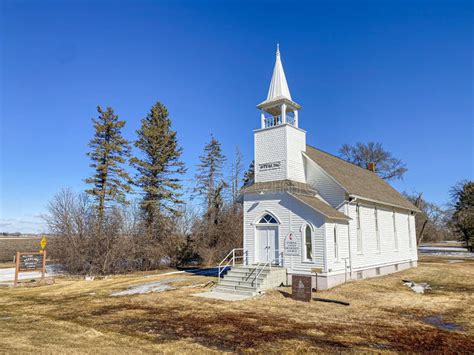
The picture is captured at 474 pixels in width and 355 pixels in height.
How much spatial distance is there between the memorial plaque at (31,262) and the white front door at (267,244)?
13593 millimetres

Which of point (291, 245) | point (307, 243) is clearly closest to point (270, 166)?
point (291, 245)

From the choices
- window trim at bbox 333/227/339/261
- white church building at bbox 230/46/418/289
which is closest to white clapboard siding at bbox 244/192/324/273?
white church building at bbox 230/46/418/289

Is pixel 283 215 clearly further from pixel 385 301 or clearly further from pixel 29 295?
pixel 29 295

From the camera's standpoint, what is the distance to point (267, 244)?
18125mm

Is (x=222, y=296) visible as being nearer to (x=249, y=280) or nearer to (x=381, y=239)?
(x=249, y=280)

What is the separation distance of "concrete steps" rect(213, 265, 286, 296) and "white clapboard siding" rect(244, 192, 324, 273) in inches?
37.5

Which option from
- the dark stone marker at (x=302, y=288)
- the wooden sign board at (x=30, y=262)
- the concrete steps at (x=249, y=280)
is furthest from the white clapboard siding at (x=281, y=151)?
the wooden sign board at (x=30, y=262)

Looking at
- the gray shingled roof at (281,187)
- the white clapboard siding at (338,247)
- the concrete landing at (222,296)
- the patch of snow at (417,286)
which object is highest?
the gray shingled roof at (281,187)

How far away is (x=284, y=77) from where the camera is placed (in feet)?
67.8

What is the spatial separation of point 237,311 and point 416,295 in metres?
8.96

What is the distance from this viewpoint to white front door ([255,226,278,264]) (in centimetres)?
1780

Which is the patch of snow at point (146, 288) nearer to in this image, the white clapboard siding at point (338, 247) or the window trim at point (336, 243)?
the white clapboard siding at point (338, 247)

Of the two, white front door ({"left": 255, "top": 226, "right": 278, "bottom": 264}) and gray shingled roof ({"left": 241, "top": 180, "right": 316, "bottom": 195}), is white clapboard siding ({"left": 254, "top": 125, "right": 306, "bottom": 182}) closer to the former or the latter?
gray shingled roof ({"left": 241, "top": 180, "right": 316, "bottom": 195})

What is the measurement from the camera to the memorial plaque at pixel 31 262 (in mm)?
19734
